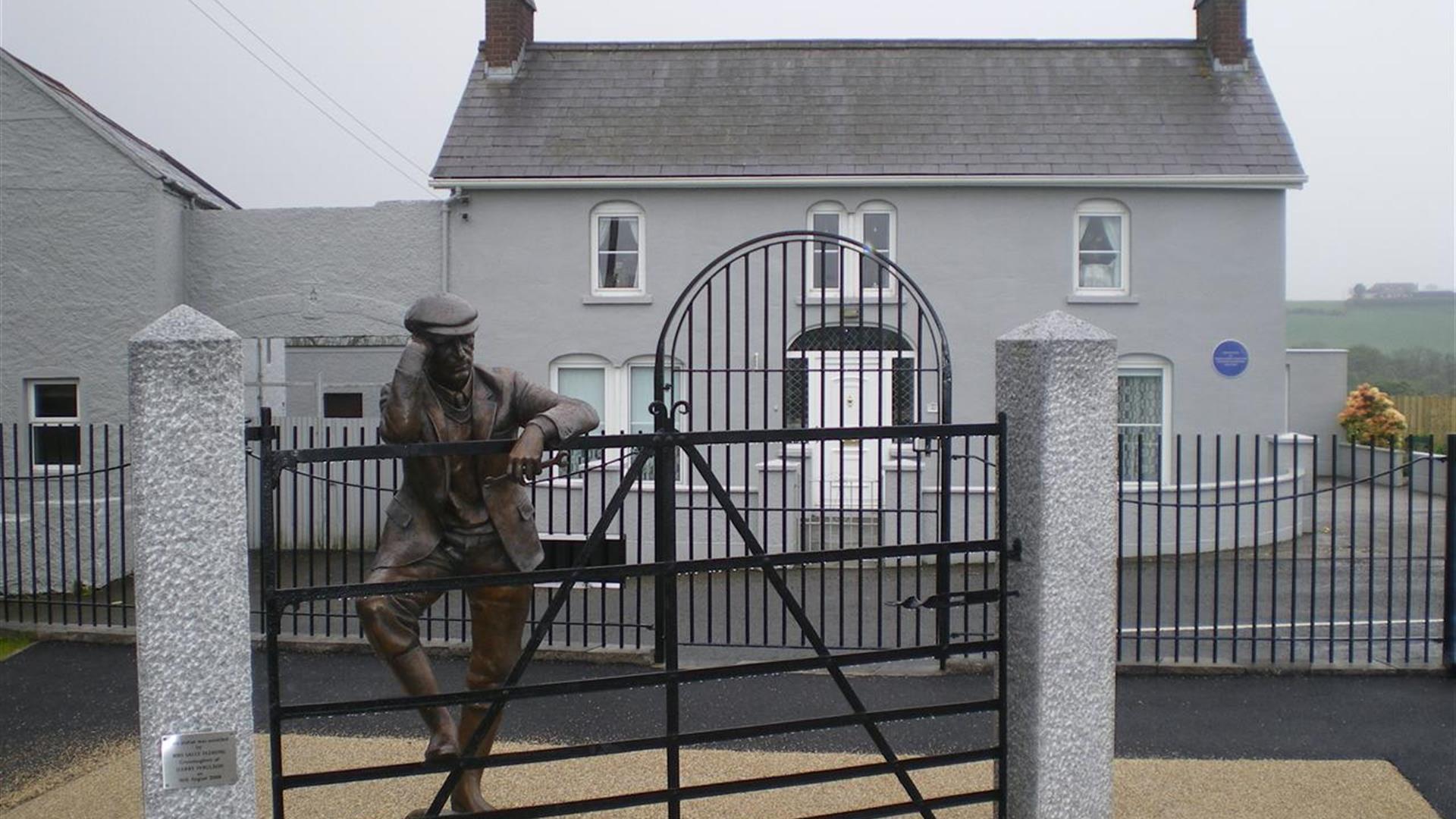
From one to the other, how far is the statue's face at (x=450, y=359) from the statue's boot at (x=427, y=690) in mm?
1005

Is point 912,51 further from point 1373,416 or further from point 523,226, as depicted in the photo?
point 1373,416

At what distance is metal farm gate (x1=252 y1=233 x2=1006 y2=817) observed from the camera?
3.88 metres

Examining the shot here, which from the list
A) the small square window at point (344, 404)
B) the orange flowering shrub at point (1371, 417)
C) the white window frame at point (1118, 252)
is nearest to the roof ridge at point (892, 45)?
the white window frame at point (1118, 252)

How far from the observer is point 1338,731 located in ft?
Result: 23.1

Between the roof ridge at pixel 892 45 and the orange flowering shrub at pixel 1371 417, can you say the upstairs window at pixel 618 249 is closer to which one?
the roof ridge at pixel 892 45

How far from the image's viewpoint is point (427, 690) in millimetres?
4156

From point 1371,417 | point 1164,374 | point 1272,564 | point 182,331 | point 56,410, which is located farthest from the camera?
point 1371,417

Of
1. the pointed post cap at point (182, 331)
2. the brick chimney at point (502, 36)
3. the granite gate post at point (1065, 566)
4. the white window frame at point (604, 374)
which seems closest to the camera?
the pointed post cap at point (182, 331)

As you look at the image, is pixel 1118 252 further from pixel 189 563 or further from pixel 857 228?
pixel 189 563

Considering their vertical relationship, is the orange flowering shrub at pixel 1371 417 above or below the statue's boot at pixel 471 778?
above

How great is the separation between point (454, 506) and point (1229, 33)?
18.2m

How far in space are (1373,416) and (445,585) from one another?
28671 millimetres

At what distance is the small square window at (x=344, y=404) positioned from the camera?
22000mm

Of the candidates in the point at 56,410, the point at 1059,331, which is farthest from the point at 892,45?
the point at 1059,331
